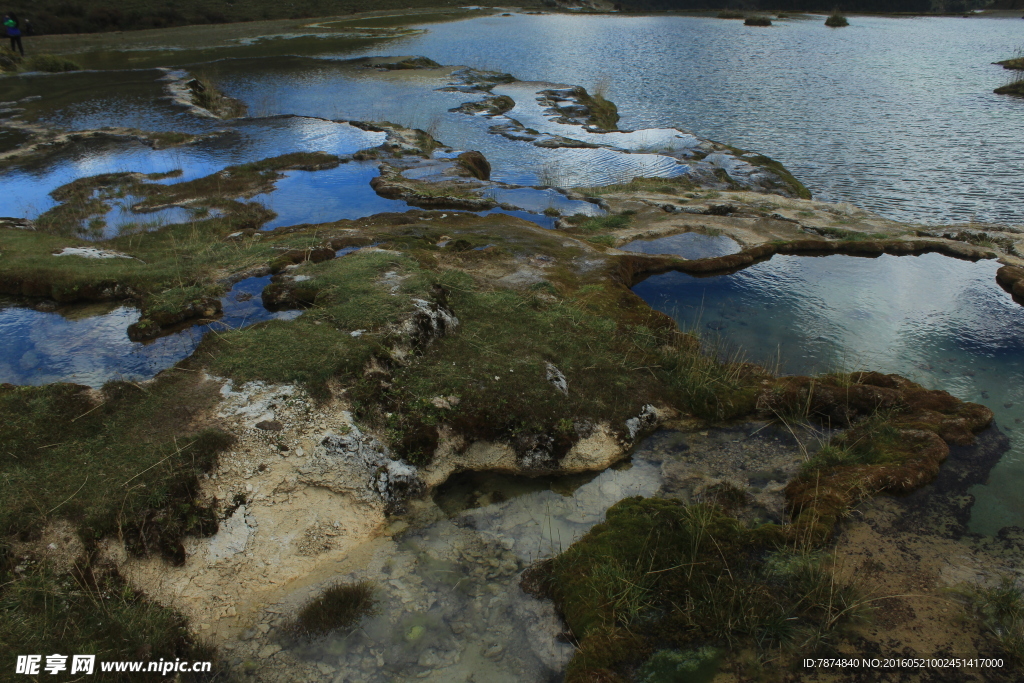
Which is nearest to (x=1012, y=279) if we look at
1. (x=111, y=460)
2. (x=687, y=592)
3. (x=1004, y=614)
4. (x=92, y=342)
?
(x=1004, y=614)

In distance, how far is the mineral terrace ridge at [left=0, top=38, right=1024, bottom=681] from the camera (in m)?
6.16

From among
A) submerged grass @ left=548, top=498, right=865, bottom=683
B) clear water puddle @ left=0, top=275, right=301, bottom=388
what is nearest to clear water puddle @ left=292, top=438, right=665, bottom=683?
submerged grass @ left=548, top=498, right=865, bottom=683

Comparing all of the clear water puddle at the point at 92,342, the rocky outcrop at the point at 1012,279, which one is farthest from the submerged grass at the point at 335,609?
the rocky outcrop at the point at 1012,279

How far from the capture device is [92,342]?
33.8 feet

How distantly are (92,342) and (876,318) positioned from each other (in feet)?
54.4

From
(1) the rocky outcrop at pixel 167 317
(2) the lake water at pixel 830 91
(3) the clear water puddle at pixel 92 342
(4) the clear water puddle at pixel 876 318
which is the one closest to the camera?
(3) the clear water puddle at pixel 92 342

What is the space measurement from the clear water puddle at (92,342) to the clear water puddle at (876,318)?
9.62m

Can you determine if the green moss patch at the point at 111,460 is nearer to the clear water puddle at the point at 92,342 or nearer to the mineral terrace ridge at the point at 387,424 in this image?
the mineral terrace ridge at the point at 387,424

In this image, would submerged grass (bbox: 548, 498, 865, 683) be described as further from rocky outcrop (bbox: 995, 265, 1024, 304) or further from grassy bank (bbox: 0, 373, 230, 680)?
rocky outcrop (bbox: 995, 265, 1024, 304)

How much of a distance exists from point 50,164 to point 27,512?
23.9m

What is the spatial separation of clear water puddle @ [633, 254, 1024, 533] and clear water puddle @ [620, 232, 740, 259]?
42.5 inches

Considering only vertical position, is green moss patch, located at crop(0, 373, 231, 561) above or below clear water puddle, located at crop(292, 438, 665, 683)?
above

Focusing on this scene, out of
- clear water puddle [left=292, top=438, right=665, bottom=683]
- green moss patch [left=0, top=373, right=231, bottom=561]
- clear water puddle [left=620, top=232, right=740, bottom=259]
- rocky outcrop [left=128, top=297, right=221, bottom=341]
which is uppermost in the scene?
green moss patch [left=0, top=373, right=231, bottom=561]

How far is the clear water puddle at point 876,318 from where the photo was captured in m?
11.4
